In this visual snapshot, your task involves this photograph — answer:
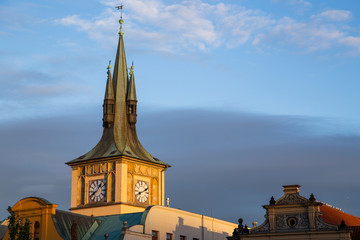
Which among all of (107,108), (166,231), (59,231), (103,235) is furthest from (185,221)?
(107,108)

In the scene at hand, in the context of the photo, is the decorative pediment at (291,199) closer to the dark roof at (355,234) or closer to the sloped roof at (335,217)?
the dark roof at (355,234)

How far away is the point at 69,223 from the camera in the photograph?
7981cm

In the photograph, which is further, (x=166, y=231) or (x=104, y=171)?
(x=104, y=171)

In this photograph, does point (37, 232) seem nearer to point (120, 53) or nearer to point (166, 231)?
point (166, 231)

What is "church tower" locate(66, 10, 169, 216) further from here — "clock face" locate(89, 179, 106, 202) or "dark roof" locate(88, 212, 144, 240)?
"dark roof" locate(88, 212, 144, 240)

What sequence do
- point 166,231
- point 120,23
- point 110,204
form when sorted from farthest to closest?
1. point 120,23
2. point 110,204
3. point 166,231

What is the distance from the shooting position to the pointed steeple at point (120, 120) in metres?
96.2

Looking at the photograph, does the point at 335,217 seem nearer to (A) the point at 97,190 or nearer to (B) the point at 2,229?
(A) the point at 97,190

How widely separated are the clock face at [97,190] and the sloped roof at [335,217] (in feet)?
86.4

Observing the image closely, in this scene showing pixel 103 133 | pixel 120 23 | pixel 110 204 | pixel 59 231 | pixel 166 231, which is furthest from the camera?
pixel 120 23

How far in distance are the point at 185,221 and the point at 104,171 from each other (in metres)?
13.7

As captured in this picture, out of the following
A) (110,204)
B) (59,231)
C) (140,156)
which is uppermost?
(140,156)

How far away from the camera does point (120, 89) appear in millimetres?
102125

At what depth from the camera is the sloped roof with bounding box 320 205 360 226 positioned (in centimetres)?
7738
